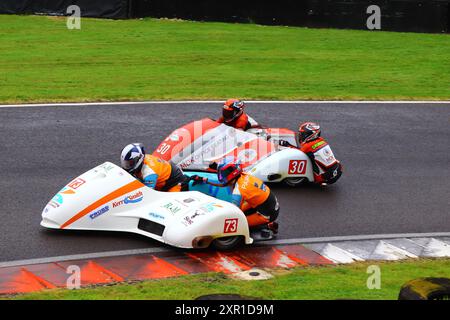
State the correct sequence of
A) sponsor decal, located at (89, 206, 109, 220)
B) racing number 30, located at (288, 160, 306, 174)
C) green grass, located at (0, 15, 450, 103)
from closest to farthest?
sponsor decal, located at (89, 206, 109, 220) < racing number 30, located at (288, 160, 306, 174) < green grass, located at (0, 15, 450, 103)

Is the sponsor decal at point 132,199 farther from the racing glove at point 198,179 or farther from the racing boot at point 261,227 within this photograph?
the racing boot at point 261,227

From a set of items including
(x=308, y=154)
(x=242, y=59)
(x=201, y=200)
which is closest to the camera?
(x=201, y=200)

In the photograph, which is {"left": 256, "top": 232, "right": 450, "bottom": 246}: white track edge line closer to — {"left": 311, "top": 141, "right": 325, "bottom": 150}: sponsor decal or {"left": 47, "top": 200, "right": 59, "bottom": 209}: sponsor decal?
{"left": 311, "top": 141, "right": 325, "bottom": 150}: sponsor decal

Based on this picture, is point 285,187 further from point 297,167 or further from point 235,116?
point 235,116

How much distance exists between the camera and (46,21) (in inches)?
1099

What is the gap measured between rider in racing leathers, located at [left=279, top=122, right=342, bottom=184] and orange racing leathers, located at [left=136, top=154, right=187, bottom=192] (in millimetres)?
2531

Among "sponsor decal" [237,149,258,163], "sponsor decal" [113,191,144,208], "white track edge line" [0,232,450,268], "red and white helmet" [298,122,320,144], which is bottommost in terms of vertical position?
"white track edge line" [0,232,450,268]

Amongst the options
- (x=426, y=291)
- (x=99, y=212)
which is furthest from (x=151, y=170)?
(x=426, y=291)

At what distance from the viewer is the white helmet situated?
12203mm

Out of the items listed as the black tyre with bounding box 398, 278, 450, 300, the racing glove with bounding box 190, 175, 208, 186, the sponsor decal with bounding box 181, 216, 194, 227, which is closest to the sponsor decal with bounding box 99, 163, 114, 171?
the racing glove with bounding box 190, 175, 208, 186
